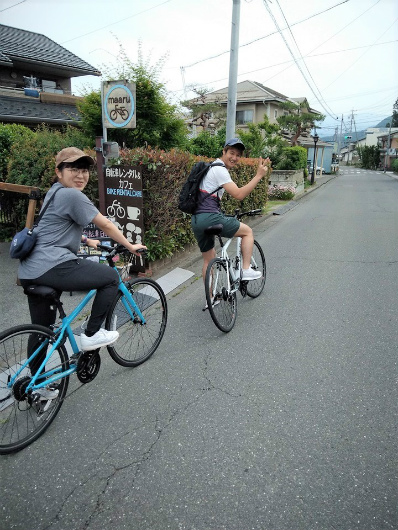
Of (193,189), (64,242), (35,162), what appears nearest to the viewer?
(64,242)

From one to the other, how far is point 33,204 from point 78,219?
2263 millimetres

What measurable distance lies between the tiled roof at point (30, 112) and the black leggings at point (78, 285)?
44.5 feet

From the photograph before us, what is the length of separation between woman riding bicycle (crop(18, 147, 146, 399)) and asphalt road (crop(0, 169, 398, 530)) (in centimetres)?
56

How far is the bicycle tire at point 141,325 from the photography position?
3.29m

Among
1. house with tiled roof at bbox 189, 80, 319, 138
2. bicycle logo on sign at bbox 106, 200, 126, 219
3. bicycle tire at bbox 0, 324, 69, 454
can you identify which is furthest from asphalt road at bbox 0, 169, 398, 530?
house with tiled roof at bbox 189, 80, 319, 138

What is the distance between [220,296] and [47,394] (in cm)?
199

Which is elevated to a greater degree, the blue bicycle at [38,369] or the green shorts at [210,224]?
the green shorts at [210,224]

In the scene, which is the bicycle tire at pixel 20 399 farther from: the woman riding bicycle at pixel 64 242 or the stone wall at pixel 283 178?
the stone wall at pixel 283 178

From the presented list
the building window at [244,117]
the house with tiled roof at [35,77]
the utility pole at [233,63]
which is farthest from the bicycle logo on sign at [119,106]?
the building window at [244,117]

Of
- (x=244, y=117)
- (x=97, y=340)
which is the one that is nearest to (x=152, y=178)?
(x=97, y=340)

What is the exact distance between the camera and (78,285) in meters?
2.58

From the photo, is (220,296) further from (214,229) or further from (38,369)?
(38,369)

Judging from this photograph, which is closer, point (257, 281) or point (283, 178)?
point (257, 281)

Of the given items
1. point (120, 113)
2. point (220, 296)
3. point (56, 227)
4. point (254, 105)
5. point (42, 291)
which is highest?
point (254, 105)
